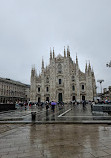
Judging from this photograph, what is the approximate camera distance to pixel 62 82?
1861 inches

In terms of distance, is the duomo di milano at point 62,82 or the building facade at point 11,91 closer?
the duomo di milano at point 62,82

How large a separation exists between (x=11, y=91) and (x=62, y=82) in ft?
80.2

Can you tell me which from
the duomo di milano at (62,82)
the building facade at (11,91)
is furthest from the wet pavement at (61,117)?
the building facade at (11,91)

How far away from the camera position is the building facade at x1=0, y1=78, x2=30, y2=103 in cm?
5075

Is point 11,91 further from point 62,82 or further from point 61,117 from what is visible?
point 61,117

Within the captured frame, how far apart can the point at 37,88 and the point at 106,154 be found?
151ft

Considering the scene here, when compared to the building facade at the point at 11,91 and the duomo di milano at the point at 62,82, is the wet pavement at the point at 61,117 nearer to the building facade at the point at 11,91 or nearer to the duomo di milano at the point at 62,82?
the duomo di milano at the point at 62,82

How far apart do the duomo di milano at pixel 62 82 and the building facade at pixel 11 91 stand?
11107 millimetres

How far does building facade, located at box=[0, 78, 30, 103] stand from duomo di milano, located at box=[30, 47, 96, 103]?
11107mm

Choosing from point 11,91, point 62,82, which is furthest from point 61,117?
point 11,91

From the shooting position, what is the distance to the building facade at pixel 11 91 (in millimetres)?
50750

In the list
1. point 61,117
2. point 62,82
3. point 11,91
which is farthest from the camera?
point 11,91

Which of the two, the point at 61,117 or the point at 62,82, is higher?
the point at 62,82

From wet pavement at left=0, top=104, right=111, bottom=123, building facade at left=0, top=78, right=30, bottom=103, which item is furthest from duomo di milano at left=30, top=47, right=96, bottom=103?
wet pavement at left=0, top=104, right=111, bottom=123
